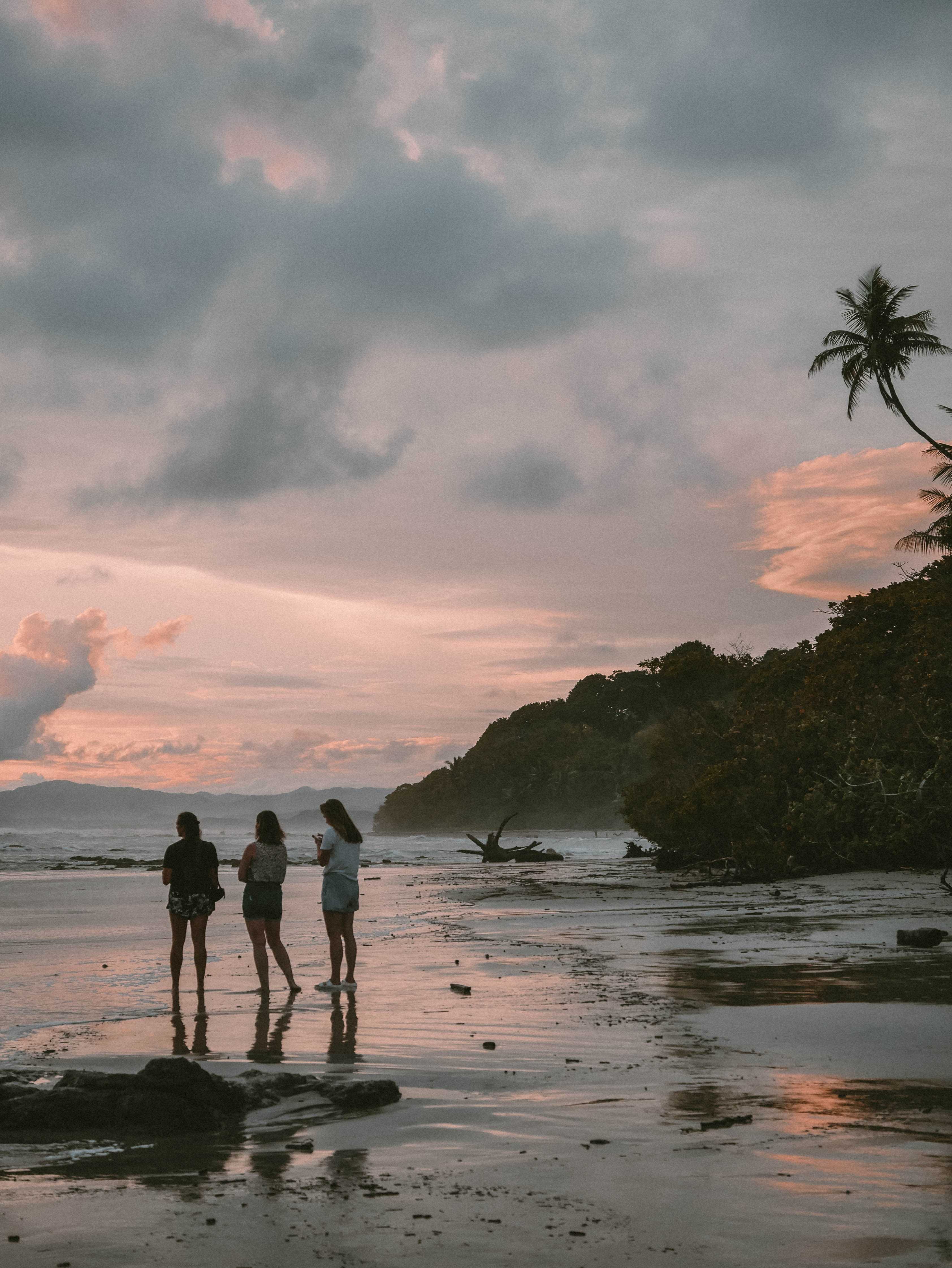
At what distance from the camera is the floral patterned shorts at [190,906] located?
12109 mm

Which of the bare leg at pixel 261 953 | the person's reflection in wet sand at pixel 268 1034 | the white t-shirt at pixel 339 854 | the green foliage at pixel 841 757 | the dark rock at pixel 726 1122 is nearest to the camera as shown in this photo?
the dark rock at pixel 726 1122

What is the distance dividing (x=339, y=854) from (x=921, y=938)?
639 cm

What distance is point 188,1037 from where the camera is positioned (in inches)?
364

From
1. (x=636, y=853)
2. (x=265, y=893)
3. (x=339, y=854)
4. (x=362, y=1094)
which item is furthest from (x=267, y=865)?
(x=636, y=853)

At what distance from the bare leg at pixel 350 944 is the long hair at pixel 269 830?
101 centimetres

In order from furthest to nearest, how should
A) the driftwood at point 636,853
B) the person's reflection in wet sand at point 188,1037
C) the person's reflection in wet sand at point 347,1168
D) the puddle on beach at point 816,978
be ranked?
the driftwood at point 636,853
the puddle on beach at point 816,978
the person's reflection in wet sand at point 188,1037
the person's reflection in wet sand at point 347,1168

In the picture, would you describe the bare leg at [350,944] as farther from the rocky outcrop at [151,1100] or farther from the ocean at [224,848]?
the ocean at [224,848]

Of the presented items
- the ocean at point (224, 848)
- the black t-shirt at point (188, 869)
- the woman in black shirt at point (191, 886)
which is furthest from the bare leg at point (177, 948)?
the ocean at point (224, 848)

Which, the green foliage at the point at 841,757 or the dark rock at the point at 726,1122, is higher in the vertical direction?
the green foliage at the point at 841,757

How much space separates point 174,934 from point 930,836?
52.2 feet

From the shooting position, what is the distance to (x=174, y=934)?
11.8m

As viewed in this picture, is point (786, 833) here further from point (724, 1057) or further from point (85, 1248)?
point (85, 1248)

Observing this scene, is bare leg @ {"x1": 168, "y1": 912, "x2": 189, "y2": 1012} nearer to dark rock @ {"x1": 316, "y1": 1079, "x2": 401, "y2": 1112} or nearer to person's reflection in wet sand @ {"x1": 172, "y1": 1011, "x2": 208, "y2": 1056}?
person's reflection in wet sand @ {"x1": 172, "y1": 1011, "x2": 208, "y2": 1056}

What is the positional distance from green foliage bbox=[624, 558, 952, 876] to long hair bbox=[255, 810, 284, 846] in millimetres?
13363
